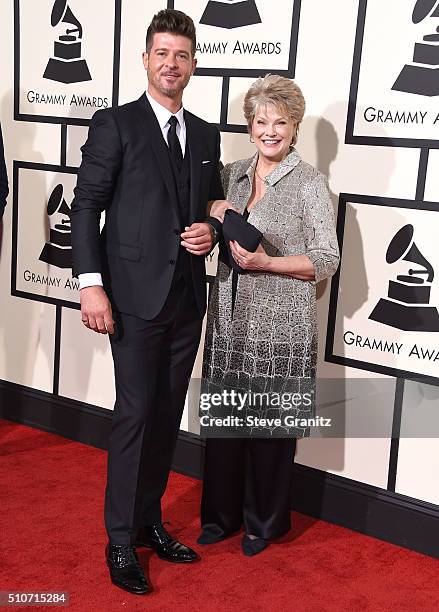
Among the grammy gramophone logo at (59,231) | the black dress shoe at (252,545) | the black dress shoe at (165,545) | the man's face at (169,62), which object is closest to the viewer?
the man's face at (169,62)

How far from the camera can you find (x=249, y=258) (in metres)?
2.62

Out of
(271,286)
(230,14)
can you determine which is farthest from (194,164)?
(230,14)

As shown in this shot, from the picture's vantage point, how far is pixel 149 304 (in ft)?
8.23

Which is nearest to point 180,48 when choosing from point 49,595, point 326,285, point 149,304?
point 149,304

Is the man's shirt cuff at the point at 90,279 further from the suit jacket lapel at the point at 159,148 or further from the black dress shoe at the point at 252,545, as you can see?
the black dress shoe at the point at 252,545

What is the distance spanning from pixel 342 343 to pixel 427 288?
0.42m

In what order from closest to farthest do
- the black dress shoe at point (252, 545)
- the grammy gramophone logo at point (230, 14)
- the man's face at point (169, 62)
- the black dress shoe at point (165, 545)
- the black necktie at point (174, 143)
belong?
the man's face at point (169, 62) < the black necktie at point (174, 143) < the black dress shoe at point (165, 545) < the black dress shoe at point (252, 545) < the grammy gramophone logo at point (230, 14)

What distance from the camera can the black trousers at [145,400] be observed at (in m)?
2.55

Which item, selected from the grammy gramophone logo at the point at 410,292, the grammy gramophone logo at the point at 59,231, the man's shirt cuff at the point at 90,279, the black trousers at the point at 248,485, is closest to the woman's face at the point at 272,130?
the grammy gramophone logo at the point at 410,292

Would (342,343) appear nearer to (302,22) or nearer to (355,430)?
(355,430)

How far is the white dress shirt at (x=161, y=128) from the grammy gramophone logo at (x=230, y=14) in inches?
34.7

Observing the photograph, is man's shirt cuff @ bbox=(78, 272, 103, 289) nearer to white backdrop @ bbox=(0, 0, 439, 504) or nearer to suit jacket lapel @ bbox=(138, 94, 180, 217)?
suit jacket lapel @ bbox=(138, 94, 180, 217)

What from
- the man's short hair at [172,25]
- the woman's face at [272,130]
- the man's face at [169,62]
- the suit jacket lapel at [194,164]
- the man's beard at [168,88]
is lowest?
the suit jacket lapel at [194,164]

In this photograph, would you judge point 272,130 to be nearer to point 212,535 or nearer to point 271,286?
A: point 271,286
